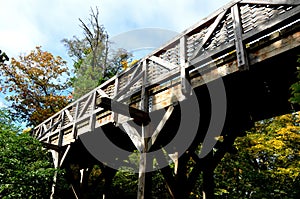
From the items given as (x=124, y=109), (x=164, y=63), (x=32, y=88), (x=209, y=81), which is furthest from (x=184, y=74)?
(x=32, y=88)

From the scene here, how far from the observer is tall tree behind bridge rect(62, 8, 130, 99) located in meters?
16.3

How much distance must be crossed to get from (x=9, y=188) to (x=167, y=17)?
25.4 ft

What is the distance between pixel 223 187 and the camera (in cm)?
966

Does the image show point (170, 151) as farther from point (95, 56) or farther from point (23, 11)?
point (95, 56)

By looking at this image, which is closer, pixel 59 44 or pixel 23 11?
pixel 23 11

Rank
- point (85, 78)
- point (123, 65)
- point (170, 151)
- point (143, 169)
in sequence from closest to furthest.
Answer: point (143, 169) → point (170, 151) → point (85, 78) → point (123, 65)

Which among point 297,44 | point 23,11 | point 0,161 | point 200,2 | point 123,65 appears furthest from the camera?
point 123,65

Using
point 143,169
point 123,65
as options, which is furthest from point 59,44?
point 143,169

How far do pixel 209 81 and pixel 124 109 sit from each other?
1426 millimetres

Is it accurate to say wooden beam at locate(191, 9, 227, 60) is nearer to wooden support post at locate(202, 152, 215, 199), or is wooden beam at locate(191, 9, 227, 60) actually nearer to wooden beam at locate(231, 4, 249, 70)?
wooden beam at locate(231, 4, 249, 70)

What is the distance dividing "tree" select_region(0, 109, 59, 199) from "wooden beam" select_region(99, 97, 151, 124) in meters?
3.01

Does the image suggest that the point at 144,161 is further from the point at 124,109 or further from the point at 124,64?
the point at 124,64

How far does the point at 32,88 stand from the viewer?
53.7 feet

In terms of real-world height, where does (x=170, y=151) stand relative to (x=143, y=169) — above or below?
above
